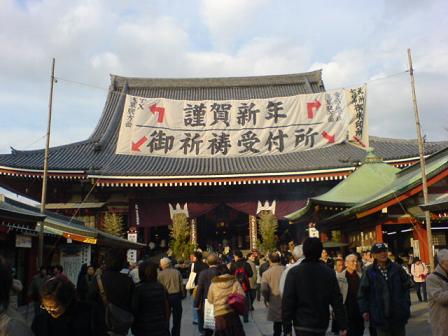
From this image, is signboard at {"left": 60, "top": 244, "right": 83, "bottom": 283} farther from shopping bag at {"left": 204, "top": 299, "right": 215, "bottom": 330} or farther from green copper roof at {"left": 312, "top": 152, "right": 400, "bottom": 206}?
shopping bag at {"left": 204, "top": 299, "right": 215, "bottom": 330}

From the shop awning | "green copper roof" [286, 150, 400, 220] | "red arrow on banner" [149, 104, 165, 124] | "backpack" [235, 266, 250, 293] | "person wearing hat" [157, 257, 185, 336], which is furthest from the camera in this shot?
"red arrow on banner" [149, 104, 165, 124]

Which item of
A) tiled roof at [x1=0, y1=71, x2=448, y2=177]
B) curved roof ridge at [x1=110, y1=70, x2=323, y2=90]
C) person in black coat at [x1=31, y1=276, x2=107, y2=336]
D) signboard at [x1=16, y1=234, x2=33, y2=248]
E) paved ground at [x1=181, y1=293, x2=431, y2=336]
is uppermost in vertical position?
curved roof ridge at [x1=110, y1=70, x2=323, y2=90]

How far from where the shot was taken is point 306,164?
81.1 feet

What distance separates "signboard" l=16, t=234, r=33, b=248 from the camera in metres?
12.8

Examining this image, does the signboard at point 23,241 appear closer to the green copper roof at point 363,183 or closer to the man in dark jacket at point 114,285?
the man in dark jacket at point 114,285

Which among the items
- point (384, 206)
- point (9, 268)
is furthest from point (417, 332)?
point (9, 268)

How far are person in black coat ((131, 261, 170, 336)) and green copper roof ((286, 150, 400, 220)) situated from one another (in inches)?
471

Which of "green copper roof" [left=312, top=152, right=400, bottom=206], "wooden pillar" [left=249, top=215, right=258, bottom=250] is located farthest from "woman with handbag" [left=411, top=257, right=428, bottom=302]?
"wooden pillar" [left=249, top=215, right=258, bottom=250]

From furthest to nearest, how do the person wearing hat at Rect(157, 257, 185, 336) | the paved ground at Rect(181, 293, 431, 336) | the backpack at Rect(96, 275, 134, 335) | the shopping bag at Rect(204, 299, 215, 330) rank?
the paved ground at Rect(181, 293, 431, 336) → the person wearing hat at Rect(157, 257, 185, 336) → the shopping bag at Rect(204, 299, 215, 330) → the backpack at Rect(96, 275, 134, 335)

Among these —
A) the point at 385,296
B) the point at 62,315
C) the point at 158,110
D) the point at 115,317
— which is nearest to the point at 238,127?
the point at 158,110

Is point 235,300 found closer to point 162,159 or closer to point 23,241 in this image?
point 23,241

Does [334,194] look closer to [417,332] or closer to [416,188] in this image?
[416,188]

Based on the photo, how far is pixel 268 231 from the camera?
939 inches

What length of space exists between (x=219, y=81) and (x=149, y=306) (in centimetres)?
3147
